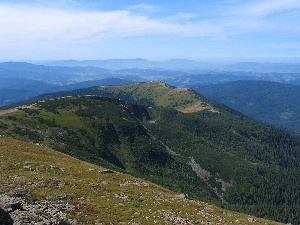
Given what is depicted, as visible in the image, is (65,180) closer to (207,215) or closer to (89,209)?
(89,209)

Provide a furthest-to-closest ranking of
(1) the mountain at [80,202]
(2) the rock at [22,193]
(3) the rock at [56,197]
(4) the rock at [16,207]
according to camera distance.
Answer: (3) the rock at [56,197], (2) the rock at [22,193], (1) the mountain at [80,202], (4) the rock at [16,207]

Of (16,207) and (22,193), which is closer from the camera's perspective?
(16,207)

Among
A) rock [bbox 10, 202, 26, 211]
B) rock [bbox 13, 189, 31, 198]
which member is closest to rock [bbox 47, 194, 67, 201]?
rock [bbox 13, 189, 31, 198]

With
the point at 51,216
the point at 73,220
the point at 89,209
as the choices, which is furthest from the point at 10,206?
the point at 89,209

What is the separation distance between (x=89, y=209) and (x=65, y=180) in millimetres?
13856

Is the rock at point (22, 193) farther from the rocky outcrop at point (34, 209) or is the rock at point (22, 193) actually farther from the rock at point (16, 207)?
the rock at point (16, 207)

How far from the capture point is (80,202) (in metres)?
42.2

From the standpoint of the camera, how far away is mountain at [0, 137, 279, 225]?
35.5m

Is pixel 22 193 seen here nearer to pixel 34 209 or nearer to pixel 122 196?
pixel 34 209

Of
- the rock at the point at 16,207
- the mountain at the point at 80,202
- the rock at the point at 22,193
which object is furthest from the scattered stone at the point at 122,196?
the rock at the point at 16,207

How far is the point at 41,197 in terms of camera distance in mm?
41750

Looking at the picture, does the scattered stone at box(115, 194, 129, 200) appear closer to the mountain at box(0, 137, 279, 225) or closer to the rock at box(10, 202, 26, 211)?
the mountain at box(0, 137, 279, 225)

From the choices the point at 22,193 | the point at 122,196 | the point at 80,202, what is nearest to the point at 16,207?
the point at 22,193

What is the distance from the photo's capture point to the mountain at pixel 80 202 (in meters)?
35.5
